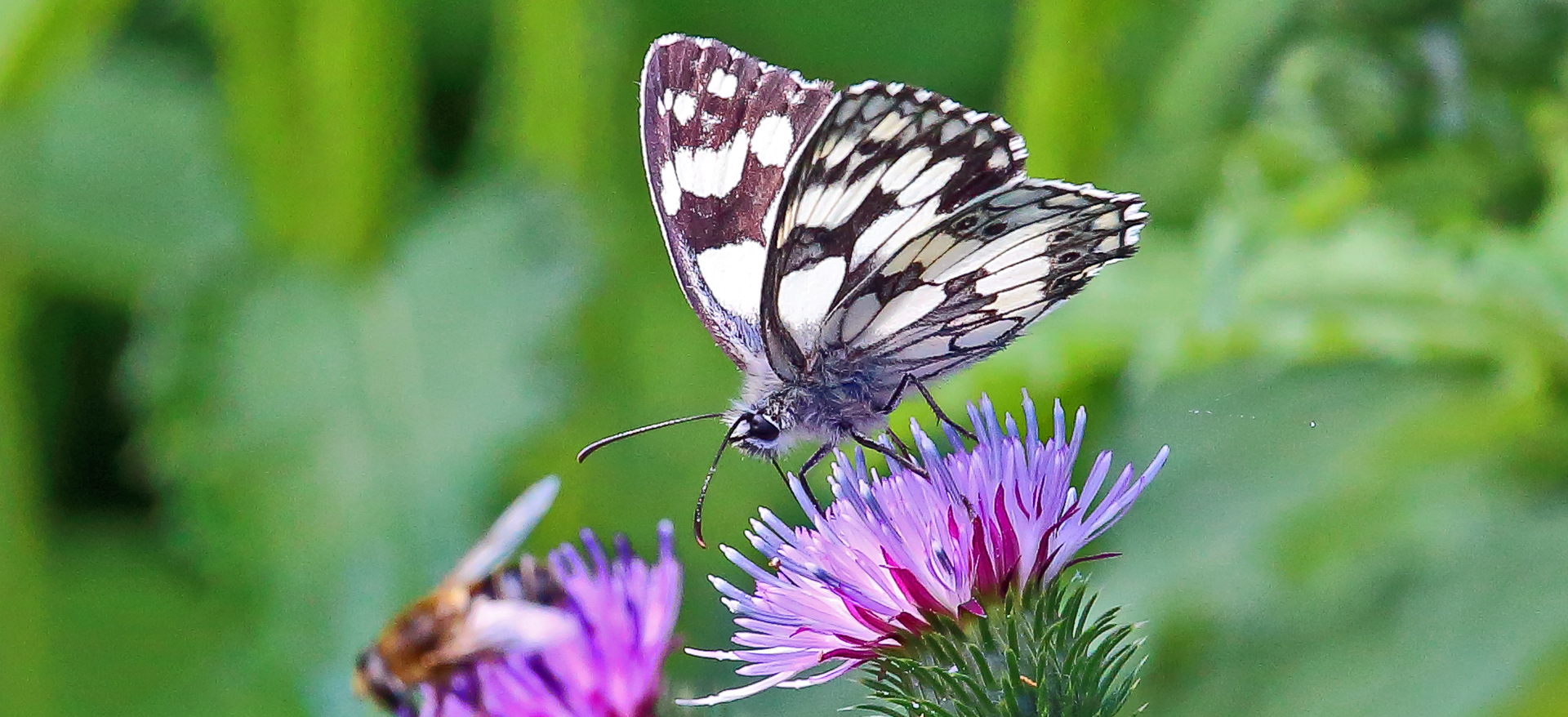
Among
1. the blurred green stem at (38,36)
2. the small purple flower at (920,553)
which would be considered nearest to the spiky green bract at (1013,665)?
the small purple flower at (920,553)

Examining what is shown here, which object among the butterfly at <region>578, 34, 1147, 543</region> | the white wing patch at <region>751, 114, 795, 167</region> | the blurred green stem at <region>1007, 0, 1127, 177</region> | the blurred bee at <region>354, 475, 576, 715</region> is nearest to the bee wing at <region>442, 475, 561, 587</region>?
the blurred bee at <region>354, 475, 576, 715</region>

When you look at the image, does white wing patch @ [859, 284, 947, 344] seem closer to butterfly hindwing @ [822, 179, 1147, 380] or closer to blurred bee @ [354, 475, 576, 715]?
butterfly hindwing @ [822, 179, 1147, 380]

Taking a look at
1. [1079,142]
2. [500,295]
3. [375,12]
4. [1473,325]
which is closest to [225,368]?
[500,295]

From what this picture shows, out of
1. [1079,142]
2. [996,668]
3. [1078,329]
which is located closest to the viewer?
[996,668]

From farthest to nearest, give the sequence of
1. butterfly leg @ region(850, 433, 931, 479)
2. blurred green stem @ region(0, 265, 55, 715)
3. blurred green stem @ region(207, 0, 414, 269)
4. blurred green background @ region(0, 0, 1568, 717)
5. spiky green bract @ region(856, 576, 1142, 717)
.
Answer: blurred green stem @ region(0, 265, 55, 715), blurred green stem @ region(207, 0, 414, 269), blurred green background @ region(0, 0, 1568, 717), butterfly leg @ region(850, 433, 931, 479), spiky green bract @ region(856, 576, 1142, 717)

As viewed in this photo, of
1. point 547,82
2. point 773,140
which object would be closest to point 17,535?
point 547,82

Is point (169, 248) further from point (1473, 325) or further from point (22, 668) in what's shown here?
point (1473, 325)

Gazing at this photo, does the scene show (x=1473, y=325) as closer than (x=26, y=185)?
Yes
